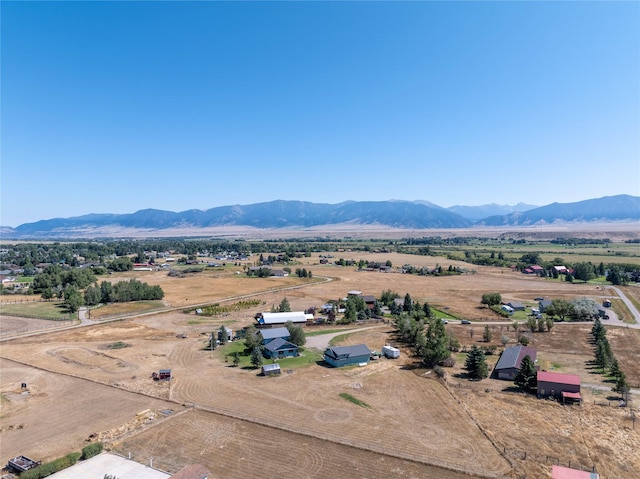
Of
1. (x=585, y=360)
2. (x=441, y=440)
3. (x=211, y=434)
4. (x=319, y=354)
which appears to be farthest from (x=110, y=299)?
(x=585, y=360)

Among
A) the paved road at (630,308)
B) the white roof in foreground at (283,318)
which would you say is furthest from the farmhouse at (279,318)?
the paved road at (630,308)

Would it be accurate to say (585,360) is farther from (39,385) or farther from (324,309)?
(39,385)

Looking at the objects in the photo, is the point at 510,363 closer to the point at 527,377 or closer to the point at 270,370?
the point at 527,377

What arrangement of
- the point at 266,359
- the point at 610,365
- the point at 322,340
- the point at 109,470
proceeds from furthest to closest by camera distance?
the point at 322,340 → the point at 266,359 → the point at 610,365 → the point at 109,470

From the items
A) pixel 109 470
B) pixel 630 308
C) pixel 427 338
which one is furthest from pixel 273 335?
pixel 630 308

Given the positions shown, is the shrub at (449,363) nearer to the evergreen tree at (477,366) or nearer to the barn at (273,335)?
the evergreen tree at (477,366)

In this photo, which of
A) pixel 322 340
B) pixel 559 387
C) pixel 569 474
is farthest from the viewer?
pixel 322 340

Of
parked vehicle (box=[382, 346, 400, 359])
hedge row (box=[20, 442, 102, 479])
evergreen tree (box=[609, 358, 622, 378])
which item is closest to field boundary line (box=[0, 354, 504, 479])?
hedge row (box=[20, 442, 102, 479])
